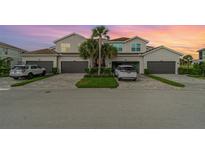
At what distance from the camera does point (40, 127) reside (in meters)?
5.17

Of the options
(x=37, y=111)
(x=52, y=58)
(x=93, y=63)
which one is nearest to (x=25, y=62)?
(x=52, y=58)

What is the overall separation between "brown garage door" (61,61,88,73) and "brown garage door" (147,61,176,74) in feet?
34.3

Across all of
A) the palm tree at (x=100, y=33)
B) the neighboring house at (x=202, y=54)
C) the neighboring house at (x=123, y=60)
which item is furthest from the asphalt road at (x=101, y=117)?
the neighboring house at (x=202, y=54)

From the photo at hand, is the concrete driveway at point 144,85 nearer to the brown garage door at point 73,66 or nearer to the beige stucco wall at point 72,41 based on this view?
the brown garage door at point 73,66

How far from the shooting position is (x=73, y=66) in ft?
101

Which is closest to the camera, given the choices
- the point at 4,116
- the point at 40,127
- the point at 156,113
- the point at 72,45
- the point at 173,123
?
the point at 40,127

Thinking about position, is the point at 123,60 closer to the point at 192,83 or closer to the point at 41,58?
the point at 41,58

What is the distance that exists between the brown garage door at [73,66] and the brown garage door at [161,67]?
1046cm

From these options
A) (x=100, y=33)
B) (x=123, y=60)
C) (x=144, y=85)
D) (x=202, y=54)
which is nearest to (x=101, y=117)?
(x=144, y=85)

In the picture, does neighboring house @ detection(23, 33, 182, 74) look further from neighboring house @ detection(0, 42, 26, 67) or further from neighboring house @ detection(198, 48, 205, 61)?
neighboring house @ detection(198, 48, 205, 61)

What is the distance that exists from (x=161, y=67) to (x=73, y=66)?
14145mm

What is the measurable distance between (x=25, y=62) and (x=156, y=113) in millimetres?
27580

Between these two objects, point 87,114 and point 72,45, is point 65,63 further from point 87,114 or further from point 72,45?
point 87,114

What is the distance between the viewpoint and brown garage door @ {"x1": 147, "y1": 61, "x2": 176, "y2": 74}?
30797mm
